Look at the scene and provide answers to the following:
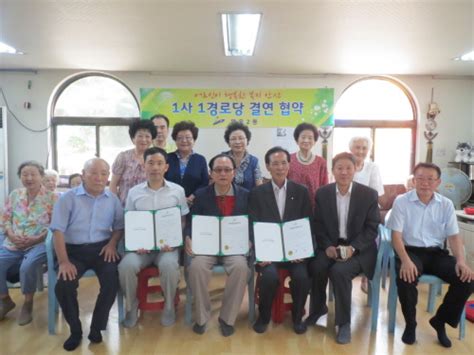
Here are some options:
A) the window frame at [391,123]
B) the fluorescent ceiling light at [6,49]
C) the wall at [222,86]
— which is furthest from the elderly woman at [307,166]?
the fluorescent ceiling light at [6,49]

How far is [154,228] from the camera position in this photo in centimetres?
241

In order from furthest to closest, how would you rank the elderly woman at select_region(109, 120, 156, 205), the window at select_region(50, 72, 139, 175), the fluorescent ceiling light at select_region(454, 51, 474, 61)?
1. the window at select_region(50, 72, 139, 175)
2. the fluorescent ceiling light at select_region(454, 51, 474, 61)
3. the elderly woman at select_region(109, 120, 156, 205)

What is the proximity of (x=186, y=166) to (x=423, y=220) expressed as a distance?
191 cm

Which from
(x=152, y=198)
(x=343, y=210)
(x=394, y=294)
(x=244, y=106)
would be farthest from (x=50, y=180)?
(x=394, y=294)

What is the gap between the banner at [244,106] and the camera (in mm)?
5031

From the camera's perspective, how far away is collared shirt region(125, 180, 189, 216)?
8.11ft

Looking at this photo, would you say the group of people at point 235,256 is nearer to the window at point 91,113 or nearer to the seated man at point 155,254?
the seated man at point 155,254

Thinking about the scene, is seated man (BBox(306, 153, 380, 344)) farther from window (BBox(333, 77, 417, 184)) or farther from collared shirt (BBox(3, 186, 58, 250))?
window (BBox(333, 77, 417, 184))

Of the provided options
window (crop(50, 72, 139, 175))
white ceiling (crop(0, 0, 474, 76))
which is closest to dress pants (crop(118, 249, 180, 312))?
white ceiling (crop(0, 0, 474, 76))

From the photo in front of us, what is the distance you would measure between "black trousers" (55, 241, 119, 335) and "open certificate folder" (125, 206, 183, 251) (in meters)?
0.24

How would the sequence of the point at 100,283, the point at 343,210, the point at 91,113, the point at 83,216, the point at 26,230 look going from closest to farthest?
1. the point at 100,283
2. the point at 83,216
3. the point at 343,210
4. the point at 26,230
5. the point at 91,113

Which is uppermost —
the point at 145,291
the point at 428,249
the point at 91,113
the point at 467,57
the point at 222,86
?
the point at 467,57

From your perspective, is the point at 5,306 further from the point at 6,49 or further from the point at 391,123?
the point at 391,123

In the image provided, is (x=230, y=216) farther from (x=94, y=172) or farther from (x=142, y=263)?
(x=94, y=172)
